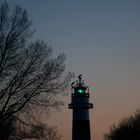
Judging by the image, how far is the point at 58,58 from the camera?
18844 mm

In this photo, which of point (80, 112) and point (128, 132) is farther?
point (128, 132)

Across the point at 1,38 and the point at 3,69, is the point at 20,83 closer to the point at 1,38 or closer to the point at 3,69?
the point at 3,69

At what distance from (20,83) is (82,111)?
11.7 metres

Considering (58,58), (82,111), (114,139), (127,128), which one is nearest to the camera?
(58,58)

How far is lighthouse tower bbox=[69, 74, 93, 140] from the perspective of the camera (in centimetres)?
2828

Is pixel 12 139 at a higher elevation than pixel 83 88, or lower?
lower

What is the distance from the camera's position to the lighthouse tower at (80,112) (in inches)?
1113

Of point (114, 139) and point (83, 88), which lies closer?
point (83, 88)

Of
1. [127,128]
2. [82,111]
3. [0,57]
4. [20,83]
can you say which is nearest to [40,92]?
[20,83]

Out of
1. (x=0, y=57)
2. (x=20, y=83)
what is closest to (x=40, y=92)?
(x=20, y=83)

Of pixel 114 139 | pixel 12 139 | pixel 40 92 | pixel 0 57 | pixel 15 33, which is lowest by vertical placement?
pixel 12 139

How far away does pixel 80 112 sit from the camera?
2856 cm

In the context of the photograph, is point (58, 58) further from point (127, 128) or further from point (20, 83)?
point (127, 128)

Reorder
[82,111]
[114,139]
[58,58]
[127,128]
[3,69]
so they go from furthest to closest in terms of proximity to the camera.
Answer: [114,139] → [127,128] → [82,111] → [58,58] → [3,69]
